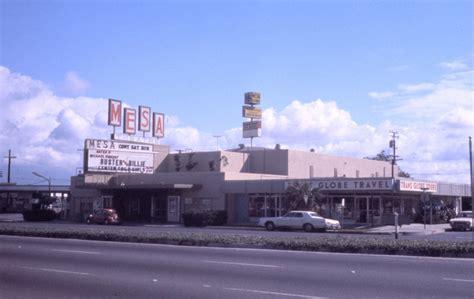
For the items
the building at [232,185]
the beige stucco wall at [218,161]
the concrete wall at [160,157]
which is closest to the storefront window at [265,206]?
the building at [232,185]

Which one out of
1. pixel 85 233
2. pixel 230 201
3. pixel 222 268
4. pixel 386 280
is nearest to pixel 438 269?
pixel 386 280

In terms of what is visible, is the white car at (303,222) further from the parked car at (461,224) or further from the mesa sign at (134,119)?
the mesa sign at (134,119)

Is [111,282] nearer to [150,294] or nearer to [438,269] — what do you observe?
[150,294]

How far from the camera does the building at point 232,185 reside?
47.6 metres

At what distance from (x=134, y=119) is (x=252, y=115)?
46.9 feet

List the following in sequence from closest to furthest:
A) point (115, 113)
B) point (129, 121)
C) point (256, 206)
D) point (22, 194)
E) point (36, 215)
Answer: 1. point (256, 206)
2. point (36, 215)
3. point (115, 113)
4. point (129, 121)
5. point (22, 194)

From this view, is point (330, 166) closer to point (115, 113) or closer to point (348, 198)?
point (348, 198)

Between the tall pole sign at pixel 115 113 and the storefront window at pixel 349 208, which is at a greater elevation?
the tall pole sign at pixel 115 113

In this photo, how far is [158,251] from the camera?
2233 cm

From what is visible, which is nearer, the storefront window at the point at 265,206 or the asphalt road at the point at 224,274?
the asphalt road at the point at 224,274

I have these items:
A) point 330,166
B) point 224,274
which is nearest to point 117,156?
point 330,166

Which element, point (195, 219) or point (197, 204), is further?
point (197, 204)

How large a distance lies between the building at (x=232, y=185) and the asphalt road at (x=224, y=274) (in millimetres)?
26447

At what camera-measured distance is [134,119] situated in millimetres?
62844
